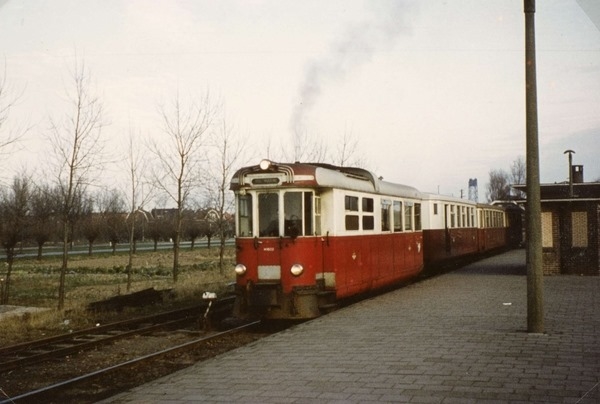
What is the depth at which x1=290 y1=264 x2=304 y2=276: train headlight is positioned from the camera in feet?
39.4

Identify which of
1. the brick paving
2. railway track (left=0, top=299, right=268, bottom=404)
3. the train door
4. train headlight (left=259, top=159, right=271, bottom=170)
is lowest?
railway track (left=0, top=299, right=268, bottom=404)

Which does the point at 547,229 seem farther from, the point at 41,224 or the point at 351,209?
the point at 41,224

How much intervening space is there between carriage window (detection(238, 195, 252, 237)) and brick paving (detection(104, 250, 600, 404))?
2334mm

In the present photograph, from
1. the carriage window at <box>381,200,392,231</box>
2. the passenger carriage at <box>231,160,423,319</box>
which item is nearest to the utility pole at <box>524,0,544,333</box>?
the passenger carriage at <box>231,160,423,319</box>

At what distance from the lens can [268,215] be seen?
12539 millimetres

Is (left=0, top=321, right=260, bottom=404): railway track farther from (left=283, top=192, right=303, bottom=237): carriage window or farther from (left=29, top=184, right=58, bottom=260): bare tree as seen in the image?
(left=29, top=184, right=58, bottom=260): bare tree

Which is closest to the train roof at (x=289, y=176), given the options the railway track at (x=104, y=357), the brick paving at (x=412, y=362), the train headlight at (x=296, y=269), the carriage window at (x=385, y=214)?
the train headlight at (x=296, y=269)

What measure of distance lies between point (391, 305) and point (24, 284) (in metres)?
19.0

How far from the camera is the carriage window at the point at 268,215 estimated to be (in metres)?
12.4

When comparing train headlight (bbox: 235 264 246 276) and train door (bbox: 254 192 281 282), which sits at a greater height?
train door (bbox: 254 192 281 282)

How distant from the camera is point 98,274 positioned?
3247cm

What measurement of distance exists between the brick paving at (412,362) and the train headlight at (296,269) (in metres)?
0.99

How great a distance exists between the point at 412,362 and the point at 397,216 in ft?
31.4

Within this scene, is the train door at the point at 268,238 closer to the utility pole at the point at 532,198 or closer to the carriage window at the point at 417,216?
the utility pole at the point at 532,198
